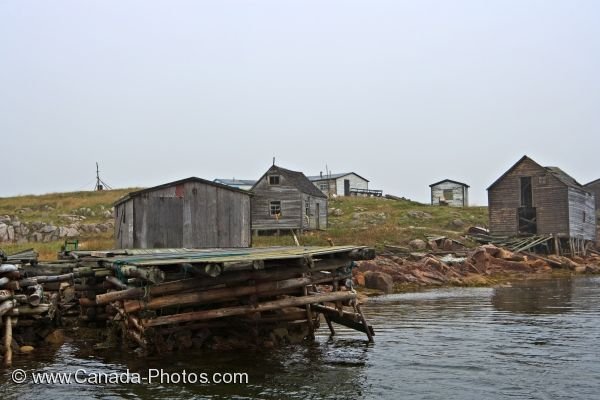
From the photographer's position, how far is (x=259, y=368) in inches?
509

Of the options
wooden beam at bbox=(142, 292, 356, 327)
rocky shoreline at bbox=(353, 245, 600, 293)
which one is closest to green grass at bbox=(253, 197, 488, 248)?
rocky shoreline at bbox=(353, 245, 600, 293)

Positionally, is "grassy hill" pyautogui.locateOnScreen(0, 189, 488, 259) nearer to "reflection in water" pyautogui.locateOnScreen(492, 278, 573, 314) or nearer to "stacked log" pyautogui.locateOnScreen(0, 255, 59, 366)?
"reflection in water" pyautogui.locateOnScreen(492, 278, 573, 314)

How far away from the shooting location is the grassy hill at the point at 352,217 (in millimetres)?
49625

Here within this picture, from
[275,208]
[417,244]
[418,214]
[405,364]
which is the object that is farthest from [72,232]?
[405,364]

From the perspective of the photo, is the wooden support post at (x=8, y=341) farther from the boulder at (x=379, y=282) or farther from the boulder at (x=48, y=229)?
the boulder at (x=48, y=229)

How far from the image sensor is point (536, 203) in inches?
1999

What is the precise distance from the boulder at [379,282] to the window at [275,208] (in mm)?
21436

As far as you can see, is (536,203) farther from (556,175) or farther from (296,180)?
(296,180)

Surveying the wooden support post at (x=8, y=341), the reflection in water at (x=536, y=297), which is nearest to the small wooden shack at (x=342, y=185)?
the reflection in water at (x=536, y=297)

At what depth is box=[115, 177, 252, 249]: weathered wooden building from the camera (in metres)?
27.6

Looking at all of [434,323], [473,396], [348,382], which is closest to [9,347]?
[348,382]

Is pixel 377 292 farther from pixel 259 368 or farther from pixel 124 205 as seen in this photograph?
pixel 259 368

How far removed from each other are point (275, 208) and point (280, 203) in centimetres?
63

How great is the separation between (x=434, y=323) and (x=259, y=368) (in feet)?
28.5
